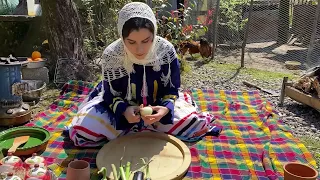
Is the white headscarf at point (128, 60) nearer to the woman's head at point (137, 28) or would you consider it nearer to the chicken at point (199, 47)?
the woman's head at point (137, 28)

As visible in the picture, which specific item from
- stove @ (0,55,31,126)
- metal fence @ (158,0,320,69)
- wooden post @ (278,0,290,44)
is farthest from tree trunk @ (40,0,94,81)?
wooden post @ (278,0,290,44)

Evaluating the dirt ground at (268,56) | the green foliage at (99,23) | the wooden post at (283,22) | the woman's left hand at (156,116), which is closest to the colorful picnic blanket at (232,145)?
the woman's left hand at (156,116)

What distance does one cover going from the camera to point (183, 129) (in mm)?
3211

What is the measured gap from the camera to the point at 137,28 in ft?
8.41

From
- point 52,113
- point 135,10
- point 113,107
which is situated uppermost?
A: point 135,10

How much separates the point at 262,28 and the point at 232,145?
7.48 metres

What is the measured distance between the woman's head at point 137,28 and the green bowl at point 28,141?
113 cm

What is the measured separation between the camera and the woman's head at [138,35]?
257 centimetres

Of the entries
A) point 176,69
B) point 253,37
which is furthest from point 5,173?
point 253,37

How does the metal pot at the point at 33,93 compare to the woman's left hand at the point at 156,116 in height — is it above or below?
below

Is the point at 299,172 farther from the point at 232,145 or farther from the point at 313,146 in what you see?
the point at 313,146

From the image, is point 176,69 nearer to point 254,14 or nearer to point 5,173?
point 5,173

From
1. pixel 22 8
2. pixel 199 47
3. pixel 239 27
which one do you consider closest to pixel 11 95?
pixel 199 47

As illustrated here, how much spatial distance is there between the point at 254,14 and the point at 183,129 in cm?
762
